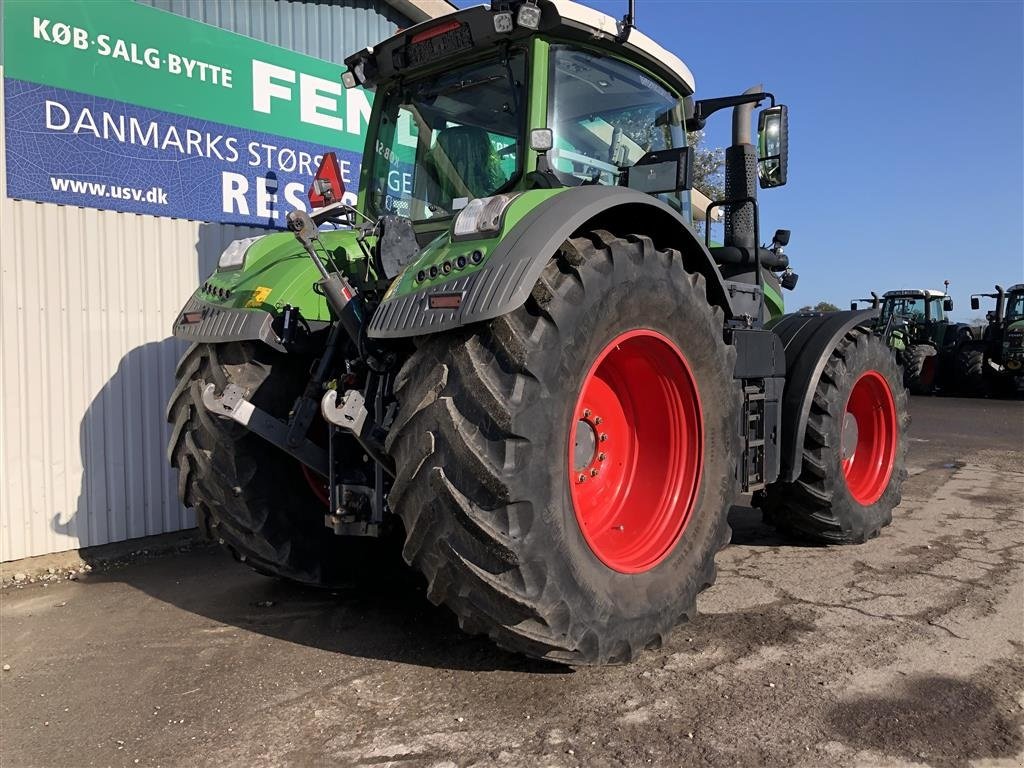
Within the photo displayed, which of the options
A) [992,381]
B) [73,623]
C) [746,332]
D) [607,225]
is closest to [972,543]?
[746,332]

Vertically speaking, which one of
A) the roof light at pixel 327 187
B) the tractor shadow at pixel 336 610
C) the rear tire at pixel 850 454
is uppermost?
the roof light at pixel 327 187

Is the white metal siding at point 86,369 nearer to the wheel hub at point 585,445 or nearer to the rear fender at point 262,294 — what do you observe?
the rear fender at point 262,294

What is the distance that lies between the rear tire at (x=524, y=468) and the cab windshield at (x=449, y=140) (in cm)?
89

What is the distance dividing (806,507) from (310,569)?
2.84m

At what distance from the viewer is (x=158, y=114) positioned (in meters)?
5.64

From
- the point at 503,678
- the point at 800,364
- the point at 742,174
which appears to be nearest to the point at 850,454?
the point at 800,364

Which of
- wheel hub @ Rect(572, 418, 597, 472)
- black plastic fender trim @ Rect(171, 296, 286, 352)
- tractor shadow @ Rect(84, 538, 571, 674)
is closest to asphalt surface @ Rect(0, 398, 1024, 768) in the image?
tractor shadow @ Rect(84, 538, 571, 674)

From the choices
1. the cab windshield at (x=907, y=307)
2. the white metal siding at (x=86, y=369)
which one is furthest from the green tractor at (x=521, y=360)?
the cab windshield at (x=907, y=307)

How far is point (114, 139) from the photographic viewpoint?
538 centimetres

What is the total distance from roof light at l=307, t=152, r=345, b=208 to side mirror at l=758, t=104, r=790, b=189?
2151 mm

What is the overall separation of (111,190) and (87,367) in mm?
1194

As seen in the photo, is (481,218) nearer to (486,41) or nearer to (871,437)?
(486,41)

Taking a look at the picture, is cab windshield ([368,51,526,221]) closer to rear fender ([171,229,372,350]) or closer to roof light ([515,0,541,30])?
roof light ([515,0,541,30])

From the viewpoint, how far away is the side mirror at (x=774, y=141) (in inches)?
163
